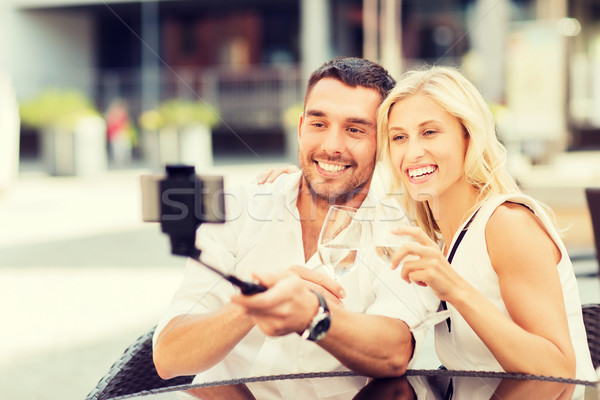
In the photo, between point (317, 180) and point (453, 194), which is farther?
point (317, 180)

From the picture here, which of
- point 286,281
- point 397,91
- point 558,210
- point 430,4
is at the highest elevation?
point 430,4

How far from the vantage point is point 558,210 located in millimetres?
6754

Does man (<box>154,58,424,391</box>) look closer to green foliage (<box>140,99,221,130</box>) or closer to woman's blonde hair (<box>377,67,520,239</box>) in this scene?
woman's blonde hair (<box>377,67,520,239</box>)

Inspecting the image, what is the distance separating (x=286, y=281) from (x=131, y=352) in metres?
0.84

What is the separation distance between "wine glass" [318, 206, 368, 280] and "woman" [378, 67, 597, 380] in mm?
119

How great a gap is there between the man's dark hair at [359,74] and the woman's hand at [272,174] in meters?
0.39

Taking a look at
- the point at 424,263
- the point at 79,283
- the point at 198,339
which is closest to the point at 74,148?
the point at 79,283

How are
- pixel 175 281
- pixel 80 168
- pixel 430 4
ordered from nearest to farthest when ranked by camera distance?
pixel 175 281, pixel 80 168, pixel 430 4

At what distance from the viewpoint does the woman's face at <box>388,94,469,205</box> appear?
2.03 meters

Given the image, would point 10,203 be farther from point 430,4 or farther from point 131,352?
point 430,4

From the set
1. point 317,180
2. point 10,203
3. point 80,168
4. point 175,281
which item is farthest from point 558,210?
point 80,168

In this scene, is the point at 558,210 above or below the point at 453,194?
below

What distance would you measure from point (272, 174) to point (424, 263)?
1.05 metres

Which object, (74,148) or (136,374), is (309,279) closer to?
(136,374)
